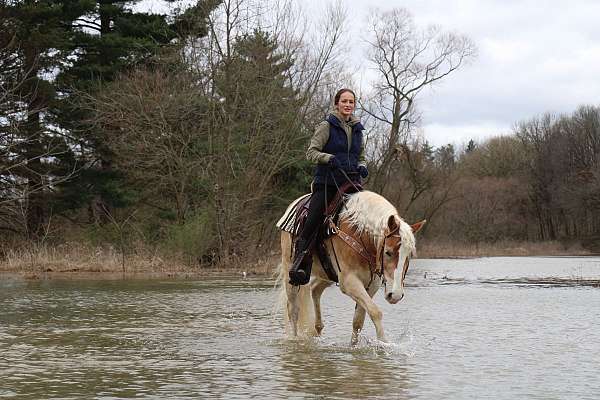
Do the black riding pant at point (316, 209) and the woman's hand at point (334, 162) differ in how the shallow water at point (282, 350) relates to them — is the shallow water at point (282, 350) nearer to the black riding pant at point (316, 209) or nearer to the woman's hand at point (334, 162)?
the black riding pant at point (316, 209)

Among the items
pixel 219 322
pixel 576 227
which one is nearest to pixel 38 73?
pixel 219 322

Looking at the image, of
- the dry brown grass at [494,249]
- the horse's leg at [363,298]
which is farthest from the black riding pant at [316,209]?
the dry brown grass at [494,249]

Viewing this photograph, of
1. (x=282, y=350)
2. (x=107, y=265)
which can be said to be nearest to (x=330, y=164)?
(x=282, y=350)

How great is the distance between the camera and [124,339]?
30.7ft

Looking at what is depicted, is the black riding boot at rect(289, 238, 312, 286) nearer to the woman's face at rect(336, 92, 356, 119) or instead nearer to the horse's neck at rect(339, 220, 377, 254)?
the horse's neck at rect(339, 220, 377, 254)

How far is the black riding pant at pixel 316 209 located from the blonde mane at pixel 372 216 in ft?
0.95

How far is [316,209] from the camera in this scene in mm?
9445

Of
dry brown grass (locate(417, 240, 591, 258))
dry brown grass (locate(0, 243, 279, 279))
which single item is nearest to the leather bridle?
dry brown grass (locate(0, 243, 279, 279))

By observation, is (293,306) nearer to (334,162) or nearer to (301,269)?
(301,269)

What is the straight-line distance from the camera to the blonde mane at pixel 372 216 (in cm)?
836

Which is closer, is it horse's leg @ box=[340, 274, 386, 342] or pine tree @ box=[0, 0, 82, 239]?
horse's leg @ box=[340, 274, 386, 342]

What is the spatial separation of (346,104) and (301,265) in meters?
1.91

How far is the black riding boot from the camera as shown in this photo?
9.36m

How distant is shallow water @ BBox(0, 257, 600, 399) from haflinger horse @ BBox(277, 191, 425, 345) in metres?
0.34
